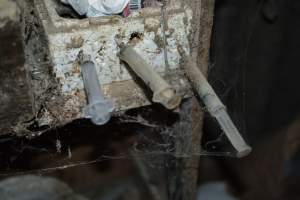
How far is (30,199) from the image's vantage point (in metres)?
1.31

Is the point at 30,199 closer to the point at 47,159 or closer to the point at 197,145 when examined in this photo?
the point at 47,159

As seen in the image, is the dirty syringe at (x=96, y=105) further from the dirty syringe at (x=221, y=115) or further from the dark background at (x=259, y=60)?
A: the dark background at (x=259, y=60)

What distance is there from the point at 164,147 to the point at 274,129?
914 millimetres

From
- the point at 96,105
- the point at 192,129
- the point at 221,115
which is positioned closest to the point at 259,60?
the point at 192,129

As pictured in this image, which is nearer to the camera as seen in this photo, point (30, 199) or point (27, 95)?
point (27, 95)

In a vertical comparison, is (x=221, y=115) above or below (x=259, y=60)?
above

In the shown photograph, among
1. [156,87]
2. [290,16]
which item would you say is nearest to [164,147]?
[156,87]

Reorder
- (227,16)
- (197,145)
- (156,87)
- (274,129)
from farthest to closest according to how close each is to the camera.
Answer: (274,129)
(227,16)
(197,145)
(156,87)

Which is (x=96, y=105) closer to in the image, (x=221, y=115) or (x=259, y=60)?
(x=221, y=115)

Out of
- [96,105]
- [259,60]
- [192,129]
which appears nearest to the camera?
[96,105]

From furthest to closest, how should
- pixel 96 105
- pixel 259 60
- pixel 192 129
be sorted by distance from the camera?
1. pixel 259 60
2. pixel 192 129
3. pixel 96 105

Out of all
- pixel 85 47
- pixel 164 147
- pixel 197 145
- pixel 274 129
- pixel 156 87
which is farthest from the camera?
pixel 274 129

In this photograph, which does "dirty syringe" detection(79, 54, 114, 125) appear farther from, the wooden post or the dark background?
the dark background

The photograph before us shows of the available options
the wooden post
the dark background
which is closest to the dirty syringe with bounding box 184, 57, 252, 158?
the wooden post
